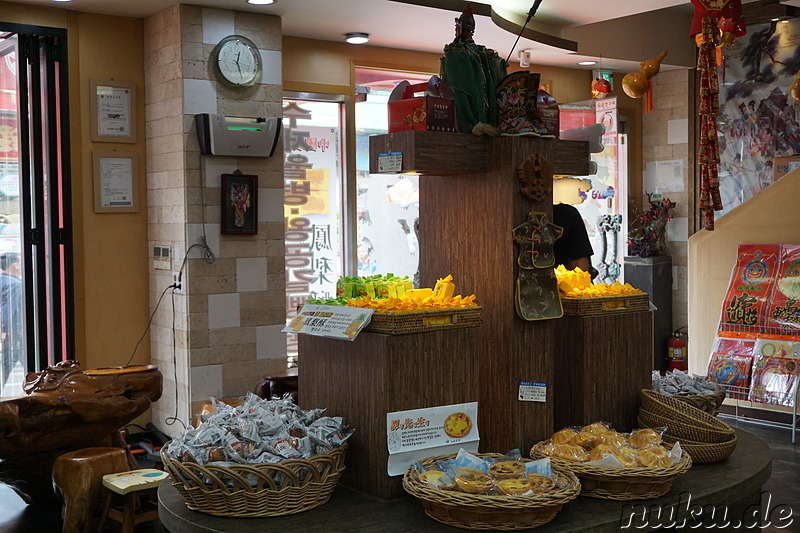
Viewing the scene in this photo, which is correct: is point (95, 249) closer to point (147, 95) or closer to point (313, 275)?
point (147, 95)

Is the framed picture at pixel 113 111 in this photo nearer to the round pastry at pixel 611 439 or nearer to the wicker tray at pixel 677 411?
the wicker tray at pixel 677 411

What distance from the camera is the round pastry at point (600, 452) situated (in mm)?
2816

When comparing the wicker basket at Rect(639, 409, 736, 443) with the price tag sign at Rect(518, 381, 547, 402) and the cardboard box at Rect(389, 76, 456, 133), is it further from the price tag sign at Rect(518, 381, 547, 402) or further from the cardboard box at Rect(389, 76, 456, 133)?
the cardboard box at Rect(389, 76, 456, 133)

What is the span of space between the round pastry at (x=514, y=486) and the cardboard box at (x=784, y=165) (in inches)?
230

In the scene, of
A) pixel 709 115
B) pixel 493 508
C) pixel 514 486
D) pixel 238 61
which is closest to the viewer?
pixel 493 508

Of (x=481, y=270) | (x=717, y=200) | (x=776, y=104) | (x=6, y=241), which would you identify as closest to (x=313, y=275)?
(x=6, y=241)

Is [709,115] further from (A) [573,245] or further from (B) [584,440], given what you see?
(B) [584,440]

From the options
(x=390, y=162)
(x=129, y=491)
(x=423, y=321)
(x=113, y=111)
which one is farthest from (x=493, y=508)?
(x=113, y=111)

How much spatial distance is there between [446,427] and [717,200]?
2.34m

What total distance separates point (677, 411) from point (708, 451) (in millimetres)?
222

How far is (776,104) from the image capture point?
827cm

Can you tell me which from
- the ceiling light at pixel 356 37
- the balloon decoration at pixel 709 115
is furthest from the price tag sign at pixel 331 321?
the ceiling light at pixel 356 37

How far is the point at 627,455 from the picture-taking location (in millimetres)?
2803

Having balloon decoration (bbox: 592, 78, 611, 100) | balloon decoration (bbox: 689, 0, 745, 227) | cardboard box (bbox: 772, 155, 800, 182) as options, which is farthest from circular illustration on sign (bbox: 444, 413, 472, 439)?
balloon decoration (bbox: 592, 78, 611, 100)
